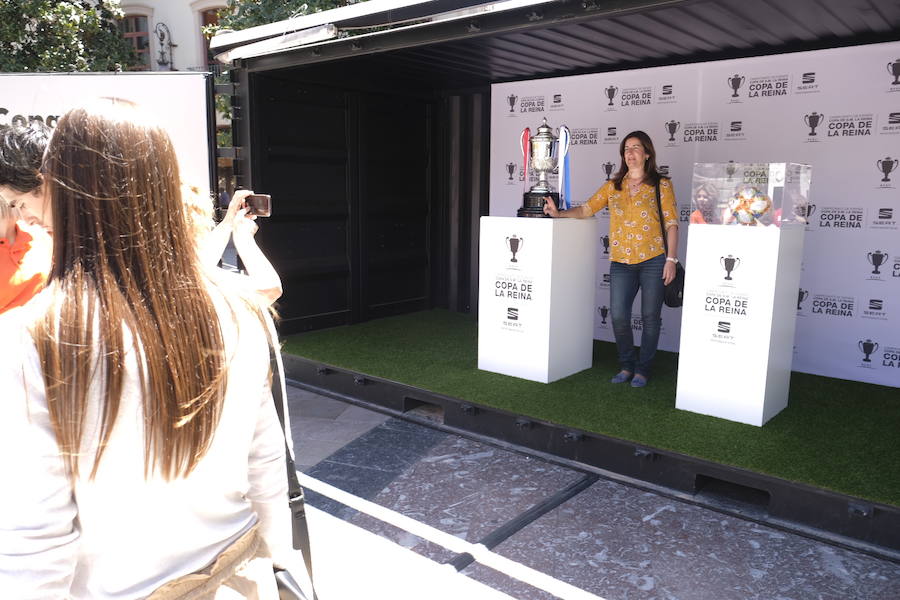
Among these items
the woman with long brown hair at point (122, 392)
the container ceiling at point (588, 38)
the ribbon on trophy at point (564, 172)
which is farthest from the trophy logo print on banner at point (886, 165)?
the woman with long brown hair at point (122, 392)

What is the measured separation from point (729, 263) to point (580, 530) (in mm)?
2051

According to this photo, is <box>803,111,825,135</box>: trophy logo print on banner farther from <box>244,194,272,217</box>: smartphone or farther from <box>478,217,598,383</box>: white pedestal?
<box>244,194,272,217</box>: smartphone

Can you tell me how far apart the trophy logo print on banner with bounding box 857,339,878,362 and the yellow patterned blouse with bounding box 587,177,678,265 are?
2052 mm

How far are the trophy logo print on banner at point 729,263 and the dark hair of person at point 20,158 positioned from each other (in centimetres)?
393

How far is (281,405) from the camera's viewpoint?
5.74ft

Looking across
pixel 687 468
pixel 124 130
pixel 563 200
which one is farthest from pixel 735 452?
pixel 124 130

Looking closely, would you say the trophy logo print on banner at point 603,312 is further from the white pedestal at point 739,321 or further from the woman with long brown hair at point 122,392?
the woman with long brown hair at point 122,392

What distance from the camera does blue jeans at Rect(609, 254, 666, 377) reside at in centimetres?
521

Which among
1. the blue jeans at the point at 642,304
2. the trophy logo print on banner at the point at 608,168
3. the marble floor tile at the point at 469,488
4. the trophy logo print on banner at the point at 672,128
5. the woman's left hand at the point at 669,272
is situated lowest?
the marble floor tile at the point at 469,488

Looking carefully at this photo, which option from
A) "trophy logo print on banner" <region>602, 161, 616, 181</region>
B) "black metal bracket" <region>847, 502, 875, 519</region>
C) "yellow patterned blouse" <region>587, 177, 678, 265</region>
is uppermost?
"trophy logo print on banner" <region>602, 161, 616, 181</region>

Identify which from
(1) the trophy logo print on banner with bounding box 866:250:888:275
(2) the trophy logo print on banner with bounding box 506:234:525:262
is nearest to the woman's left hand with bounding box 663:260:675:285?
(2) the trophy logo print on banner with bounding box 506:234:525:262

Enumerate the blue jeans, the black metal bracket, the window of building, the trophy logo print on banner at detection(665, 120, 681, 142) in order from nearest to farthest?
the black metal bracket
the blue jeans
the trophy logo print on banner at detection(665, 120, 681, 142)
the window of building

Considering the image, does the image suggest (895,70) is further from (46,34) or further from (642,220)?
(46,34)

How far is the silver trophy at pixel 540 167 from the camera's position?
5488 mm
